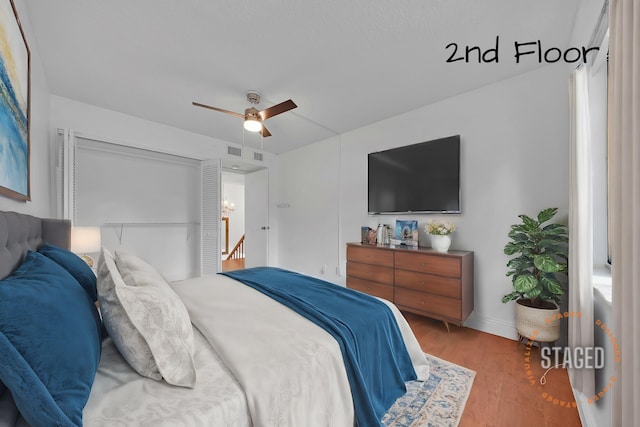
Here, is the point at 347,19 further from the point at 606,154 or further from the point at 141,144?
the point at 141,144

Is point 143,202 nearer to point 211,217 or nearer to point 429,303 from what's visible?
Answer: point 211,217

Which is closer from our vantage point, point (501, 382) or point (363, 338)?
point (363, 338)

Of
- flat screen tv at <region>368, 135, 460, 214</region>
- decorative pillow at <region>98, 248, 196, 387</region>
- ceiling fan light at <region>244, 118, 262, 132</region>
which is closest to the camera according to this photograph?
decorative pillow at <region>98, 248, 196, 387</region>

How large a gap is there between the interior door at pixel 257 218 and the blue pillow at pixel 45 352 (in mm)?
4328

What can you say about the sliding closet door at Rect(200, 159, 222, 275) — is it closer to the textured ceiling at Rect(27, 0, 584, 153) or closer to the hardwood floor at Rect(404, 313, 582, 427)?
the textured ceiling at Rect(27, 0, 584, 153)

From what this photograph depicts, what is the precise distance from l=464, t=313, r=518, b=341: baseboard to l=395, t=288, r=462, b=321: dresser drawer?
0.44 metres

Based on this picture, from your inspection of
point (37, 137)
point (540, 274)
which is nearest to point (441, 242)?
point (540, 274)

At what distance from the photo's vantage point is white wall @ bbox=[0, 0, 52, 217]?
181 cm

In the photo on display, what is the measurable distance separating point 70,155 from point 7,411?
11.0 ft

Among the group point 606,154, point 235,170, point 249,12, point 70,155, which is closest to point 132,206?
point 70,155

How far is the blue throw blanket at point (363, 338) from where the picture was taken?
1.17 metres

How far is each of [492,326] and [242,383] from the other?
2.79m

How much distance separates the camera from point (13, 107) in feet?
4.65

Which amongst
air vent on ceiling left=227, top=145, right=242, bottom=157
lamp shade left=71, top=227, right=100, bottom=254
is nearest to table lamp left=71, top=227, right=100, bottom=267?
lamp shade left=71, top=227, right=100, bottom=254
